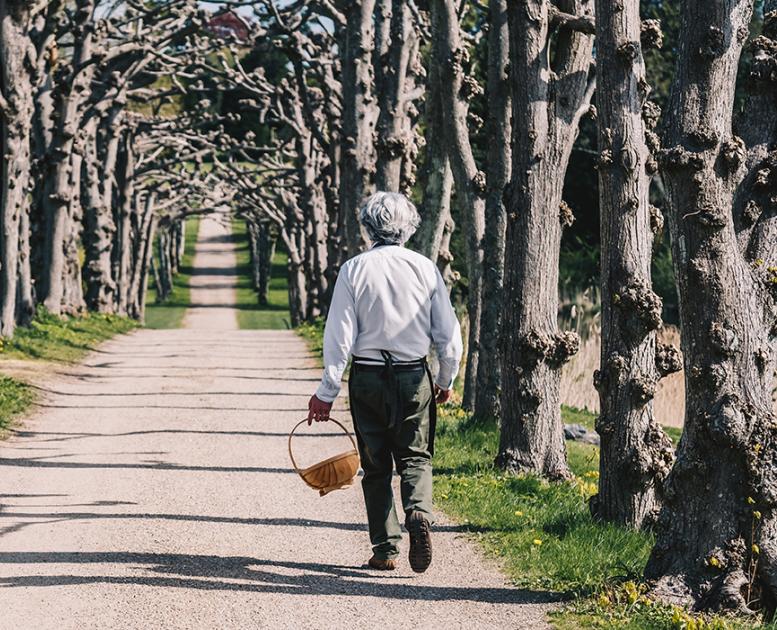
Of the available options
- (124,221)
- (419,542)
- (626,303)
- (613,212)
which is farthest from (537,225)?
(124,221)

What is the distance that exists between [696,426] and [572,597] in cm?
105

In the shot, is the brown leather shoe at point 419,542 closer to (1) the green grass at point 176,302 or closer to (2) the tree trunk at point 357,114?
(2) the tree trunk at point 357,114

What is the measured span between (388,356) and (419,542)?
A: 97cm

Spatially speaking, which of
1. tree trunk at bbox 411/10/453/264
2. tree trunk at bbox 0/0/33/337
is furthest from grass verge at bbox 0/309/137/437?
tree trunk at bbox 411/10/453/264

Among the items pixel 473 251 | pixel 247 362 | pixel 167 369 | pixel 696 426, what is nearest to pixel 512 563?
pixel 696 426

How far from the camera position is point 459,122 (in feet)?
40.6

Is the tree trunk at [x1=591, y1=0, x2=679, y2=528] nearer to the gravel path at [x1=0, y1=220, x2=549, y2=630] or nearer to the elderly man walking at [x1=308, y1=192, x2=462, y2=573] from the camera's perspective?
the gravel path at [x1=0, y1=220, x2=549, y2=630]

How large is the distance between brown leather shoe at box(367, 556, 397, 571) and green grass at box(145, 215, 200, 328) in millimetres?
35719

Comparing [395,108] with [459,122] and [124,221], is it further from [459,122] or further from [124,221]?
[124,221]

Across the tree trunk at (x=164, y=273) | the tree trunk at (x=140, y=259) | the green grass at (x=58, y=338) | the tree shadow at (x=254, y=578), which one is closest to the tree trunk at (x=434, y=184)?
the green grass at (x=58, y=338)

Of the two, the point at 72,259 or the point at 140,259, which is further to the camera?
the point at 140,259

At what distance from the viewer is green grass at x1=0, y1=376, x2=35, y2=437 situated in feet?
38.1

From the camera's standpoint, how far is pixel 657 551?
5.74 m

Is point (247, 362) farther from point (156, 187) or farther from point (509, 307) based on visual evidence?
point (156, 187)
